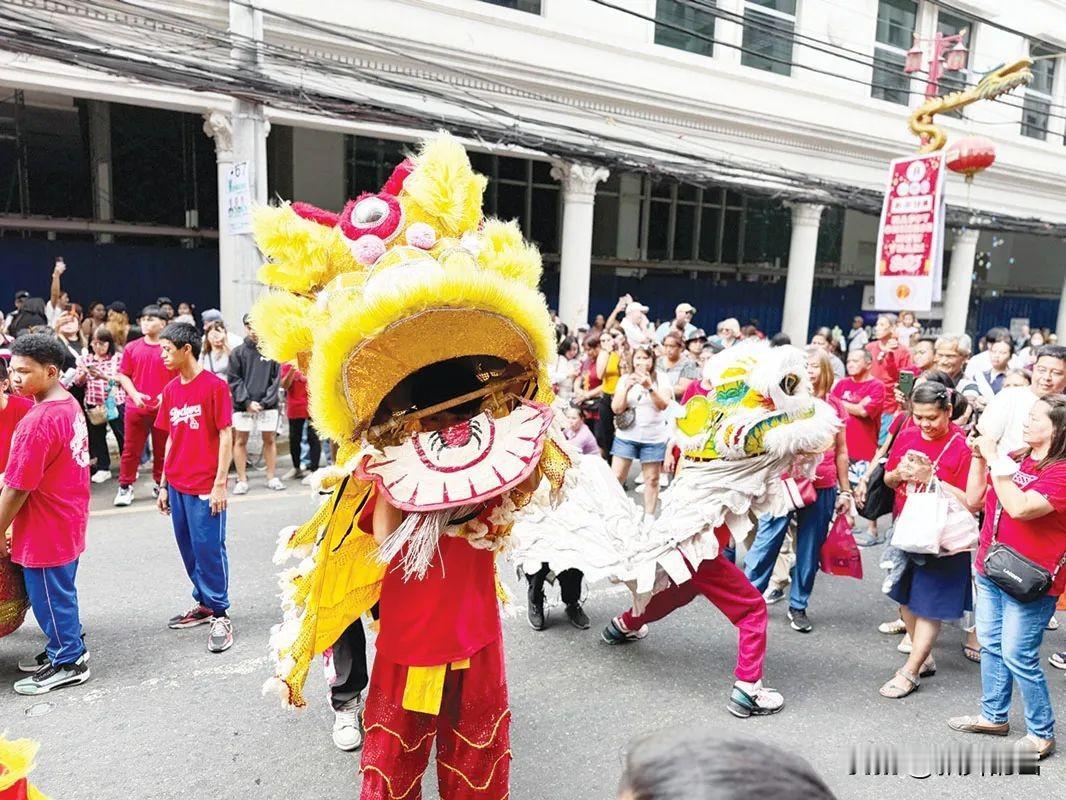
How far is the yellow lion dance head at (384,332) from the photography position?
207 centimetres

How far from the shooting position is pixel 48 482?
3568 millimetres

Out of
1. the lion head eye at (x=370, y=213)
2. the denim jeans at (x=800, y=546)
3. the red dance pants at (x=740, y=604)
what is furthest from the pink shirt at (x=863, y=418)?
the lion head eye at (x=370, y=213)

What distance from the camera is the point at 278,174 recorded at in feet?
46.0

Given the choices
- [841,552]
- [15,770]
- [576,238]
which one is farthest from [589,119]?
[15,770]

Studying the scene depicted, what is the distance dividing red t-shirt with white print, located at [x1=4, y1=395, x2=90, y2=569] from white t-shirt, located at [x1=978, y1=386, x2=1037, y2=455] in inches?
169

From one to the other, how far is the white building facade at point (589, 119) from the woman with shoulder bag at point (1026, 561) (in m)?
4.72

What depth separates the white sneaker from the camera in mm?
3238

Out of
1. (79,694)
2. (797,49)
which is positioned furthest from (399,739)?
(797,49)

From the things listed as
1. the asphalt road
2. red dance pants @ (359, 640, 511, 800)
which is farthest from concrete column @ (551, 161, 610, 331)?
red dance pants @ (359, 640, 511, 800)

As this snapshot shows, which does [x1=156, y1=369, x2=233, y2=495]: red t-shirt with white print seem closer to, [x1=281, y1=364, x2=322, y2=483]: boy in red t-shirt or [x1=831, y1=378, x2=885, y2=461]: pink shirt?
[x1=281, y1=364, x2=322, y2=483]: boy in red t-shirt

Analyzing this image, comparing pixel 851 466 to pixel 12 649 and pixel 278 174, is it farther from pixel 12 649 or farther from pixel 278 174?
pixel 278 174

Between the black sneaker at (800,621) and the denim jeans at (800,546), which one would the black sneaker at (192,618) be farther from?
the black sneaker at (800,621)

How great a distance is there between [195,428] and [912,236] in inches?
340

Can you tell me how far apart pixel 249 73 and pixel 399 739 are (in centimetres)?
749
